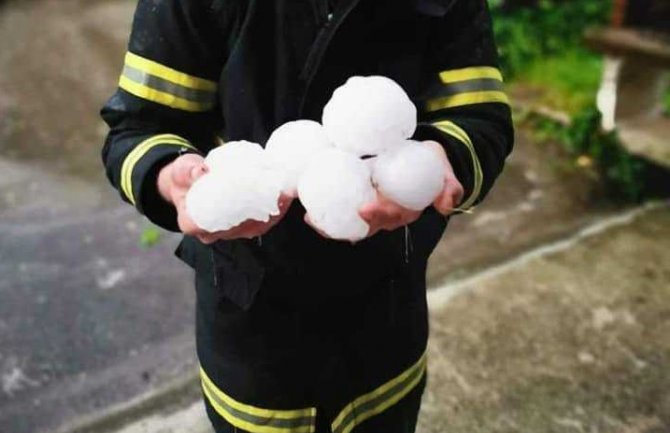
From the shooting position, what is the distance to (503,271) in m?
3.00

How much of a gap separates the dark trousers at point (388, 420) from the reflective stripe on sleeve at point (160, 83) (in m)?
0.61

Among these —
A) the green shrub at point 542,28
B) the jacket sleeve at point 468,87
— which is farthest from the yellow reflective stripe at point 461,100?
the green shrub at point 542,28

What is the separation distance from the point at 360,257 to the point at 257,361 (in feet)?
0.86

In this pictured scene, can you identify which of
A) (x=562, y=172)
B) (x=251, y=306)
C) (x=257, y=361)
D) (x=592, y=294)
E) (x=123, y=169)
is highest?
(x=123, y=169)

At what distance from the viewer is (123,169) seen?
1.26 m

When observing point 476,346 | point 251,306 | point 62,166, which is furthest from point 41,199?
point 251,306

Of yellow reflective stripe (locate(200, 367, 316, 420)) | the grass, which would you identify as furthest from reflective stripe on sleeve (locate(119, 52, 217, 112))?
the grass

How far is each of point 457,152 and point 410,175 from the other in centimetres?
19

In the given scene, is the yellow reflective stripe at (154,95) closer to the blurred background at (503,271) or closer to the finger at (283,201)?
the finger at (283,201)

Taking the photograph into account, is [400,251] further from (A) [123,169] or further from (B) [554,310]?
(B) [554,310]

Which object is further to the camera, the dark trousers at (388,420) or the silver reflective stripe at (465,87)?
the dark trousers at (388,420)

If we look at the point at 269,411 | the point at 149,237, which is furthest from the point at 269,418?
the point at 149,237

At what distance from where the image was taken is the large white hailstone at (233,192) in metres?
1.06

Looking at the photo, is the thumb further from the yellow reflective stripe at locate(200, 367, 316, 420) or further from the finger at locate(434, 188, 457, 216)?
the yellow reflective stripe at locate(200, 367, 316, 420)
